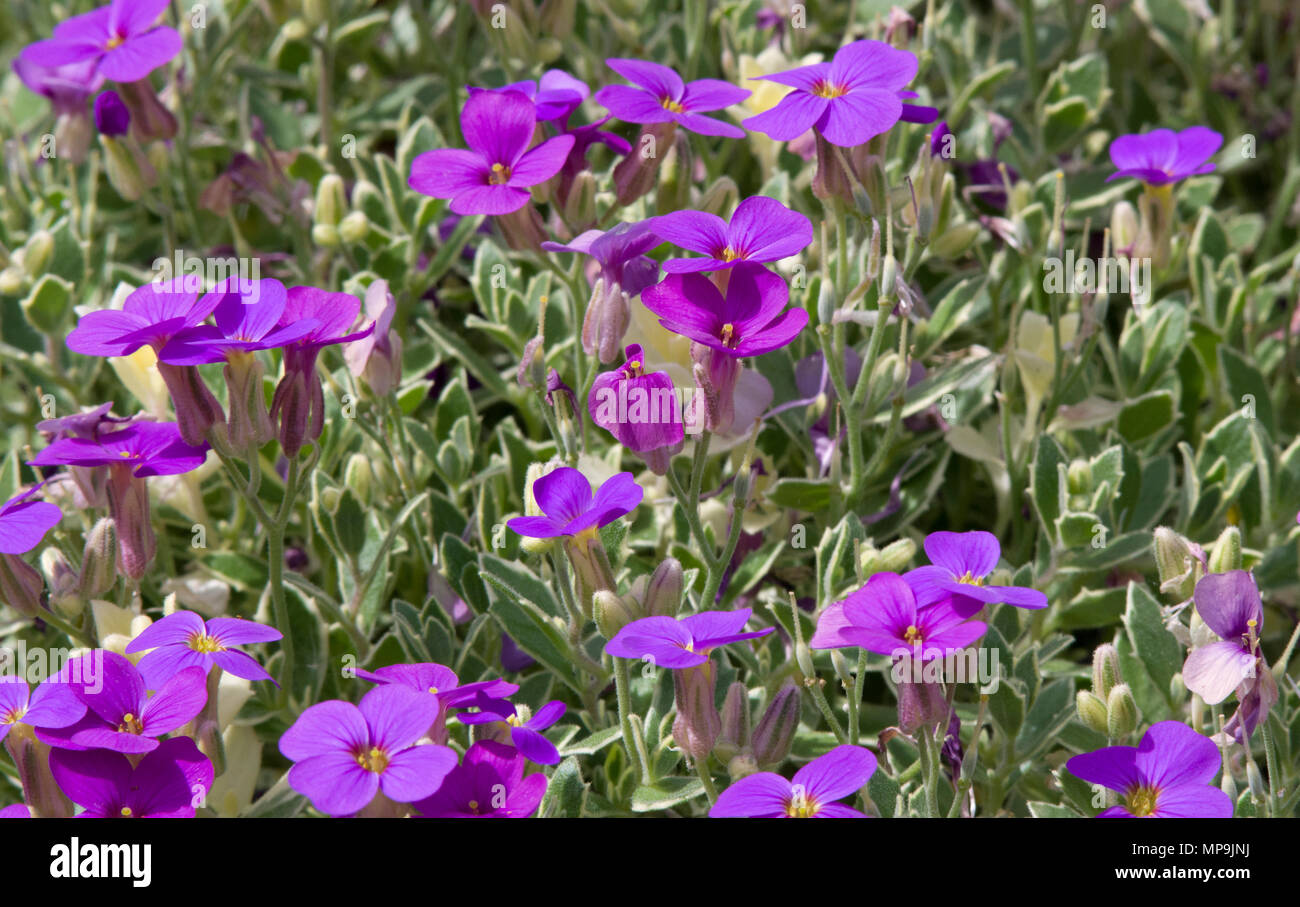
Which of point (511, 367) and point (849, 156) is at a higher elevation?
point (849, 156)

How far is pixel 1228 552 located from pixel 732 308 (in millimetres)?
455

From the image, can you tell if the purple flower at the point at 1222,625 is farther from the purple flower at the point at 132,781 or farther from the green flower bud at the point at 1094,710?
the purple flower at the point at 132,781

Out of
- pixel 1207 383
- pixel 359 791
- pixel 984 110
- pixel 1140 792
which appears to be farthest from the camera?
pixel 984 110

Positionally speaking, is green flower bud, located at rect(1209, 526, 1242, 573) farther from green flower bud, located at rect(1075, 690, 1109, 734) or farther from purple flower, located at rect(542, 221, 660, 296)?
purple flower, located at rect(542, 221, 660, 296)

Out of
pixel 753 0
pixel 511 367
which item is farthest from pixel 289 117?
pixel 753 0

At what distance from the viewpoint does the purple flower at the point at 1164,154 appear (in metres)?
1.30

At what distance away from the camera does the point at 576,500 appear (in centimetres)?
101

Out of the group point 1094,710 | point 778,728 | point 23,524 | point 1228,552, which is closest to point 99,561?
point 23,524

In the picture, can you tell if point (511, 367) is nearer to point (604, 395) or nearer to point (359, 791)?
point (604, 395)

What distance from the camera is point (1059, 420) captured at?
1.42 m

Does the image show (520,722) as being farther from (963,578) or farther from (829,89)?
(829,89)

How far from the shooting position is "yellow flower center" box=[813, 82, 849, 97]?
1.14m

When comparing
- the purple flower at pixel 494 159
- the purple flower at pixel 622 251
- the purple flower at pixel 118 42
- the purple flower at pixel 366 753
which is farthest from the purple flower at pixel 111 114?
the purple flower at pixel 366 753
